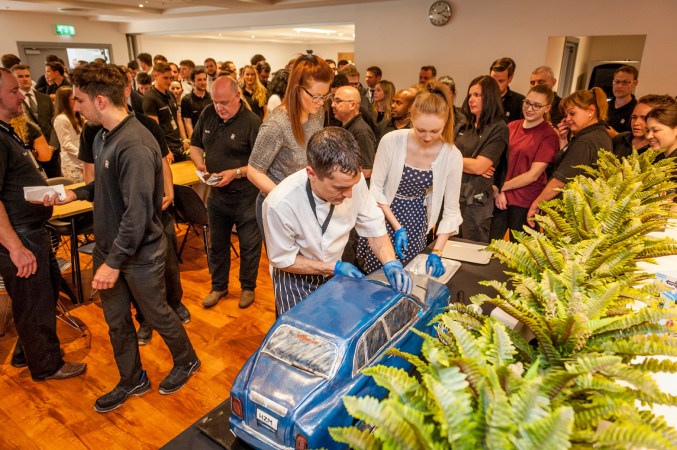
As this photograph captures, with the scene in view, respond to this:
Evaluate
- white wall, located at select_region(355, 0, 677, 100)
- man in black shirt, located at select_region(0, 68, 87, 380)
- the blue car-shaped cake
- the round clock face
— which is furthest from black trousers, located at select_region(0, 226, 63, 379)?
the round clock face

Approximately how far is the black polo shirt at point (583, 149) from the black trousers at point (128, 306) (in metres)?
2.56

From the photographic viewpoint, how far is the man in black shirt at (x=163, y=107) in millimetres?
4934

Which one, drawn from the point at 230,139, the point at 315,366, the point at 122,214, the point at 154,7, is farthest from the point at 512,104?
the point at 154,7

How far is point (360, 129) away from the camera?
10.6 ft

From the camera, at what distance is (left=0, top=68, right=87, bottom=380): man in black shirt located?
211 centimetres

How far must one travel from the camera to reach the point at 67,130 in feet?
13.2

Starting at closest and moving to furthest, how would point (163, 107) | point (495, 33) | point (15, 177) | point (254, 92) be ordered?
point (15, 177), point (163, 107), point (254, 92), point (495, 33)

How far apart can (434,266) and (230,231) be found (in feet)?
5.96

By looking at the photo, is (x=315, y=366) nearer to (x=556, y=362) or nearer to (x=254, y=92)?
(x=556, y=362)

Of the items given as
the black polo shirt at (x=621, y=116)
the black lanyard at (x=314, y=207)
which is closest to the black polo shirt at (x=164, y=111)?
the black lanyard at (x=314, y=207)

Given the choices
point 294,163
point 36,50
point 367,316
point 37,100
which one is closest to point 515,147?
point 294,163

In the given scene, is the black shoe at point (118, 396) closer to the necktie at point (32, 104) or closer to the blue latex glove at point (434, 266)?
the blue latex glove at point (434, 266)

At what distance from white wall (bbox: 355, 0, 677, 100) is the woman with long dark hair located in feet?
17.6

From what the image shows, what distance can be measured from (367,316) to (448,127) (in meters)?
→ 1.47
